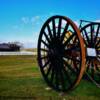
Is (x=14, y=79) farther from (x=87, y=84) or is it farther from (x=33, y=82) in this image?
(x=87, y=84)

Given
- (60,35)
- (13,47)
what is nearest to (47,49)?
(60,35)

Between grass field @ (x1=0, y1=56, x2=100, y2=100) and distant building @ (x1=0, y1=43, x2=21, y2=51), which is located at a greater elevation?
distant building @ (x1=0, y1=43, x2=21, y2=51)

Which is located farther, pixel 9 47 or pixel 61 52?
pixel 9 47

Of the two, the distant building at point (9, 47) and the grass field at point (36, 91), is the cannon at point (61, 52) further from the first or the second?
the distant building at point (9, 47)

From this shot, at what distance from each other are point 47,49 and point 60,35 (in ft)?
3.99

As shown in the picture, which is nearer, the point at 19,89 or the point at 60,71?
the point at 60,71

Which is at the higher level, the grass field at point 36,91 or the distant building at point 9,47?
the distant building at point 9,47

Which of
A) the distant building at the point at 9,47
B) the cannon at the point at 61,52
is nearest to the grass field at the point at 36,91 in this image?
the cannon at the point at 61,52

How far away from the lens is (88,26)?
16.4 metres

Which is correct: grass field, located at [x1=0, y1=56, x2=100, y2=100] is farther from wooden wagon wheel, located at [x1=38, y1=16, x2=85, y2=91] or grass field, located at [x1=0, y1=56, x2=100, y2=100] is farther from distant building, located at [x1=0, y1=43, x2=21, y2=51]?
distant building, located at [x1=0, y1=43, x2=21, y2=51]

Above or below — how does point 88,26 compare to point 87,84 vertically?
above

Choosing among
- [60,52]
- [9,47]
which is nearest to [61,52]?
[60,52]

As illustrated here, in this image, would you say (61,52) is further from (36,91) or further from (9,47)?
→ (9,47)

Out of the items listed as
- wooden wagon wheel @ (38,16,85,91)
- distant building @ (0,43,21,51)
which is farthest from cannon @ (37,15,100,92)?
distant building @ (0,43,21,51)
